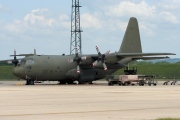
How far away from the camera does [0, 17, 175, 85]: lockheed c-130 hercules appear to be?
55406 millimetres

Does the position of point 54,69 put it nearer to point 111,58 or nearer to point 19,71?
point 19,71

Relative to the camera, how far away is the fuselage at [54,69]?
55.3 metres

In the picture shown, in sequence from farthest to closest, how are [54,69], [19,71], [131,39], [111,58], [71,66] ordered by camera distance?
[131,39]
[71,66]
[111,58]
[54,69]
[19,71]

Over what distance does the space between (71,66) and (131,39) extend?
925cm

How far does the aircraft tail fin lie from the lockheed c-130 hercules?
2.48 metres

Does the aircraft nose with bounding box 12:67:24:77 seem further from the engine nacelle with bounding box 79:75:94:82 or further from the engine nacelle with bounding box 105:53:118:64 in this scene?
the engine nacelle with bounding box 105:53:118:64

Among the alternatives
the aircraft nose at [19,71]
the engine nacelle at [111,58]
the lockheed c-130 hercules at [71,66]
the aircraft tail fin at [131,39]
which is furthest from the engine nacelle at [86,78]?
the aircraft nose at [19,71]

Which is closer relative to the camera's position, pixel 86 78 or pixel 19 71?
pixel 19 71

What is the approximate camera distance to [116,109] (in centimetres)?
2359

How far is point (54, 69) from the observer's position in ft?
183

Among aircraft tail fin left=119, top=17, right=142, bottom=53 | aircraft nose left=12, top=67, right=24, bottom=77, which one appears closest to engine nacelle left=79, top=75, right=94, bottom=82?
aircraft tail fin left=119, top=17, right=142, bottom=53

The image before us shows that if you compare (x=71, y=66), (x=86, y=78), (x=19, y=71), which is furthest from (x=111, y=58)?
(x=19, y=71)

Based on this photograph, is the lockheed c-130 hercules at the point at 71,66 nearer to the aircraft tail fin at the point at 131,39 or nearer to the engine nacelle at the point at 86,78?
the engine nacelle at the point at 86,78

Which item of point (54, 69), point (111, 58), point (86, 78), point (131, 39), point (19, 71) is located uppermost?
point (131, 39)
